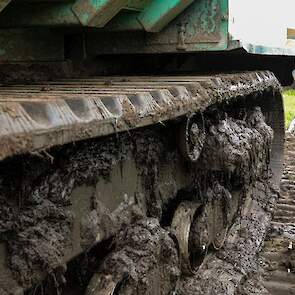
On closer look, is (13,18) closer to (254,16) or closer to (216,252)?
(254,16)

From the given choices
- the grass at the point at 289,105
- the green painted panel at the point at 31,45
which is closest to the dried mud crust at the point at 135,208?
the green painted panel at the point at 31,45

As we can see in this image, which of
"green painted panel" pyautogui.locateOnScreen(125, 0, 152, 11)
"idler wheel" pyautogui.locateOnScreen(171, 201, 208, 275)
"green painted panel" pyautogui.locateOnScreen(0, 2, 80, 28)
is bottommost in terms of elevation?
"idler wheel" pyautogui.locateOnScreen(171, 201, 208, 275)

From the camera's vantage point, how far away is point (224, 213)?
12.5 feet

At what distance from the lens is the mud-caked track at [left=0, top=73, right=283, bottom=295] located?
173 cm

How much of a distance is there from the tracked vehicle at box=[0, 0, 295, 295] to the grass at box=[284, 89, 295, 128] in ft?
25.1

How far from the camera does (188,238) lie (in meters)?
3.09

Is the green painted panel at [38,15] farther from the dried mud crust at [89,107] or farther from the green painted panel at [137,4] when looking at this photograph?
the green painted panel at [137,4]

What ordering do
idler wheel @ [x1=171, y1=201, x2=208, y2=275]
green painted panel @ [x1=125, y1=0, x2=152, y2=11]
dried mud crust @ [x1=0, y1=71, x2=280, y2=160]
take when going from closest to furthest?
1. dried mud crust @ [x1=0, y1=71, x2=280, y2=160]
2. green painted panel @ [x1=125, y1=0, x2=152, y2=11]
3. idler wheel @ [x1=171, y1=201, x2=208, y2=275]

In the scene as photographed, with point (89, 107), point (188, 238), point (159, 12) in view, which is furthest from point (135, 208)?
point (159, 12)

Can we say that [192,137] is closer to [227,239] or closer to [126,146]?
[126,146]

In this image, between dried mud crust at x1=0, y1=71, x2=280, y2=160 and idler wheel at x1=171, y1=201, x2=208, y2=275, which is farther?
idler wheel at x1=171, y1=201, x2=208, y2=275

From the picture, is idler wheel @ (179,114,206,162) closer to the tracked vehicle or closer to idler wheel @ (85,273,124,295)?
the tracked vehicle

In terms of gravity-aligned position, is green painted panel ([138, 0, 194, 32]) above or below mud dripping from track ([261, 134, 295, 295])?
above

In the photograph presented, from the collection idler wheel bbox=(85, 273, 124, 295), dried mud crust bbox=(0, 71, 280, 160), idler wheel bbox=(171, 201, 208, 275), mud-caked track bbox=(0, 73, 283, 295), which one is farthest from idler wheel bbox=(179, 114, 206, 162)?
idler wheel bbox=(85, 273, 124, 295)
